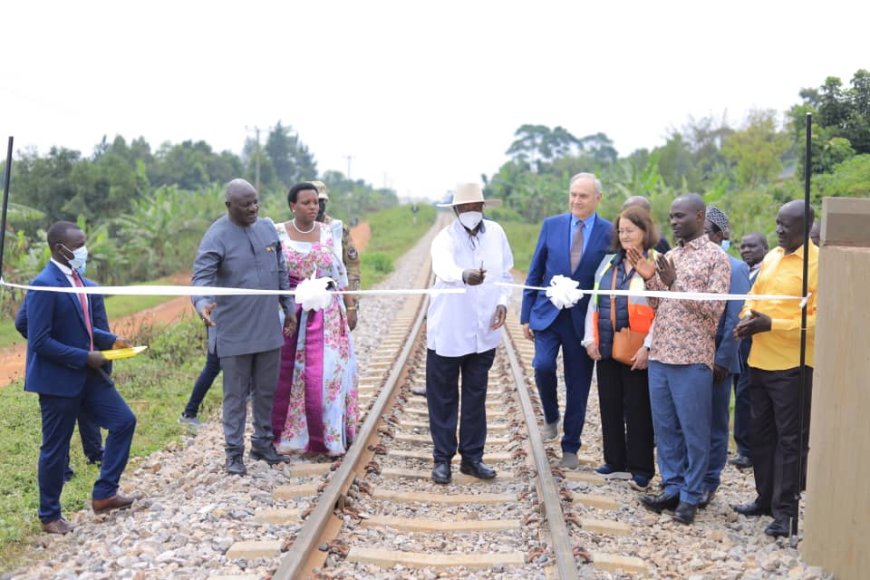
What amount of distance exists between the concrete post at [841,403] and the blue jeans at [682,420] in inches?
35.3

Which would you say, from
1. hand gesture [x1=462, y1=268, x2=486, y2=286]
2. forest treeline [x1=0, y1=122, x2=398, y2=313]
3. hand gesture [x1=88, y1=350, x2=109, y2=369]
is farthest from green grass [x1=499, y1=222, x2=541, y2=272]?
hand gesture [x1=88, y1=350, x2=109, y2=369]

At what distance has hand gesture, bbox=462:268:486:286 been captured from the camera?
19.2 feet

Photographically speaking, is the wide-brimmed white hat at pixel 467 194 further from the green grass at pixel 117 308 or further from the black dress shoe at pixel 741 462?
the green grass at pixel 117 308

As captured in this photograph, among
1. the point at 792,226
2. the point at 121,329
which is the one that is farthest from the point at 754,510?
the point at 121,329

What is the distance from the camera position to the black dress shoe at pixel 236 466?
621cm

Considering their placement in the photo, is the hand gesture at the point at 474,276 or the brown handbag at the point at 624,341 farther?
the brown handbag at the point at 624,341

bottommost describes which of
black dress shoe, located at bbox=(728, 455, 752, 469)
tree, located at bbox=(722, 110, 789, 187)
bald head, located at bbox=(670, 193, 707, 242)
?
black dress shoe, located at bbox=(728, 455, 752, 469)

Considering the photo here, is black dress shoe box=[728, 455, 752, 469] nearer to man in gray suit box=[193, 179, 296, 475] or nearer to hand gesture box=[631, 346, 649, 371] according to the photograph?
hand gesture box=[631, 346, 649, 371]

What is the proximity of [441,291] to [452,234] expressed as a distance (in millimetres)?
441

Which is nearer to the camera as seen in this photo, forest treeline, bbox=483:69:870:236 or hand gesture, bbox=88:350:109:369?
hand gesture, bbox=88:350:109:369

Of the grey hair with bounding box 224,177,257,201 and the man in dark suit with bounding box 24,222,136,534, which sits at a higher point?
the grey hair with bounding box 224,177,257,201

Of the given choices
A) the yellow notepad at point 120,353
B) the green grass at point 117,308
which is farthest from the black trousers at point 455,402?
the green grass at point 117,308

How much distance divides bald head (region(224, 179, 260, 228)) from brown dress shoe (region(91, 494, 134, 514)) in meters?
2.02

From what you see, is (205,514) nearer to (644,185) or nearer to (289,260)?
(289,260)
